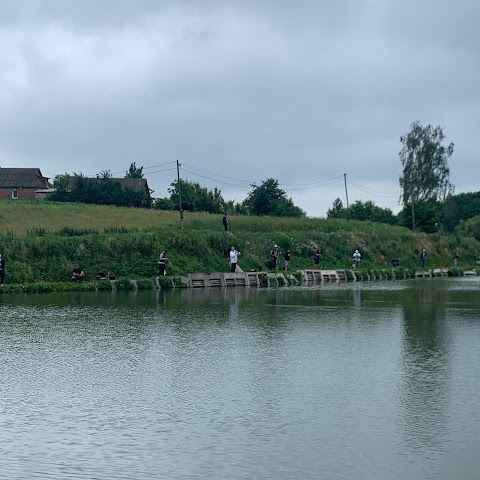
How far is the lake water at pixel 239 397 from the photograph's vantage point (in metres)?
12.8

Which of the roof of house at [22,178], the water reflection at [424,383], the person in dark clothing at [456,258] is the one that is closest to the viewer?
the water reflection at [424,383]

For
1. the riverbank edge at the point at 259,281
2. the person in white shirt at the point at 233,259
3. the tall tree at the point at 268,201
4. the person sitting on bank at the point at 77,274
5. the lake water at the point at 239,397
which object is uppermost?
the tall tree at the point at 268,201

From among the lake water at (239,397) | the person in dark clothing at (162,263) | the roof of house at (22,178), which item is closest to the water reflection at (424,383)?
the lake water at (239,397)

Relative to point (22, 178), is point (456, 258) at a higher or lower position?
lower

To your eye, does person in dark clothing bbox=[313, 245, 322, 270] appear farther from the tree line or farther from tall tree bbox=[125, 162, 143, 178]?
tall tree bbox=[125, 162, 143, 178]

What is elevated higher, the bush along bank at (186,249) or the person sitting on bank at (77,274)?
the bush along bank at (186,249)

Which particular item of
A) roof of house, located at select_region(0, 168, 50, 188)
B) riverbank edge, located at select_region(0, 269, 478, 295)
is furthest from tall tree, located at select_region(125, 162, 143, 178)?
riverbank edge, located at select_region(0, 269, 478, 295)

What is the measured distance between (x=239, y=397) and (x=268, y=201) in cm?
8247

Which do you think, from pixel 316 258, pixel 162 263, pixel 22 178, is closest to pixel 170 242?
pixel 162 263

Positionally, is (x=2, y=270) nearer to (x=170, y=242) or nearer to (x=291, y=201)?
(x=170, y=242)

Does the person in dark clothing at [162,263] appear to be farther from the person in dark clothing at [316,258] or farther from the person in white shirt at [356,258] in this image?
the person in white shirt at [356,258]

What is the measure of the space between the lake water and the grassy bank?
1913cm

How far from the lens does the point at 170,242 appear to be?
185 ft

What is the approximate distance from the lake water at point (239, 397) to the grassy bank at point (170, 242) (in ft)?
62.8
